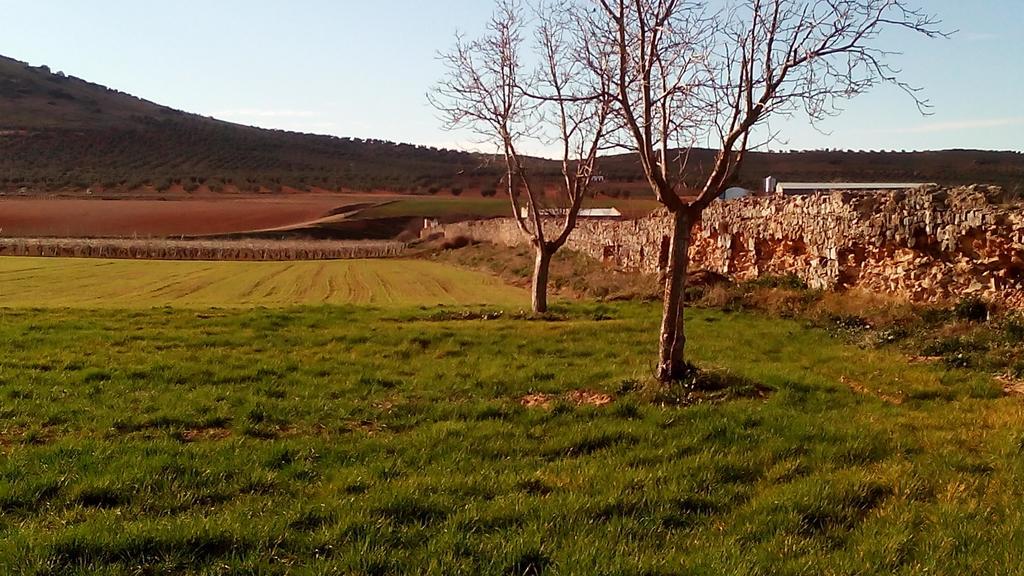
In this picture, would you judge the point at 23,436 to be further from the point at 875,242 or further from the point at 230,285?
the point at 230,285

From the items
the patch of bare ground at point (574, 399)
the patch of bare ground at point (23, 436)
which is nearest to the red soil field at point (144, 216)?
the patch of bare ground at point (23, 436)

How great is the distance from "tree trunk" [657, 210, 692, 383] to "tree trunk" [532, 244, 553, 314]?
29.4ft

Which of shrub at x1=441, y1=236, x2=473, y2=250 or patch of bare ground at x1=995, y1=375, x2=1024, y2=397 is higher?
patch of bare ground at x1=995, y1=375, x2=1024, y2=397

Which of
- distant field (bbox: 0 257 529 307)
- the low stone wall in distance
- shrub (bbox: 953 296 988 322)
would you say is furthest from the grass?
the low stone wall in distance

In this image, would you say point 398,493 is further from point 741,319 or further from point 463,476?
point 741,319

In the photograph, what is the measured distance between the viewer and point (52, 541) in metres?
4.00

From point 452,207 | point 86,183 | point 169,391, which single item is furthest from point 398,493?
point 86,183

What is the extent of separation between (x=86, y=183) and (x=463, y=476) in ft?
323

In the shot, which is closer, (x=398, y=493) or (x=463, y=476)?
(x=398, y=493)

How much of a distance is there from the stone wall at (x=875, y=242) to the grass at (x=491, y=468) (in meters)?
3.31

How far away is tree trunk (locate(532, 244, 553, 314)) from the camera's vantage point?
18156 mm

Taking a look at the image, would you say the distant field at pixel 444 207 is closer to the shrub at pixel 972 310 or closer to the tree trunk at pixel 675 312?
the shrub at pixel 972 310

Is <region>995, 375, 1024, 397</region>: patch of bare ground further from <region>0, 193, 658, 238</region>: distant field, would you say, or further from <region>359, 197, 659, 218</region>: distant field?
<region>359, 197, 659, 218</region>: distant field

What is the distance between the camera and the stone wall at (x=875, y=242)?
487 inches
